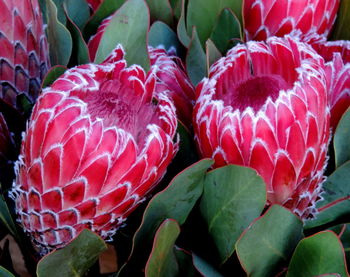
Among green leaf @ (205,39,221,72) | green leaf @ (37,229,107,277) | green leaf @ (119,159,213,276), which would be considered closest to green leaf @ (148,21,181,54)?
green leaf @ (205,39,221,72)

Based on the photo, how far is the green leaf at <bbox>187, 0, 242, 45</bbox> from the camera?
3.34ft

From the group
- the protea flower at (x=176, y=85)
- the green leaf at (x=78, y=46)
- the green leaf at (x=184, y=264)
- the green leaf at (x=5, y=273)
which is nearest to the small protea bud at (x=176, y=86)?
the protea flower at (x=176, y=85)

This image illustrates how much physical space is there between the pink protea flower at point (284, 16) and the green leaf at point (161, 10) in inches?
6.3

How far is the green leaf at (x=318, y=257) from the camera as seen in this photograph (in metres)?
0.73

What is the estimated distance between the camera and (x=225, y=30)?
1000 mm

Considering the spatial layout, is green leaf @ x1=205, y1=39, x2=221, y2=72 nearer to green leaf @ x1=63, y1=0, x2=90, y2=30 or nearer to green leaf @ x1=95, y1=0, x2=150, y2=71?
green leaf @ x1=95, y1=0, x2=150, y2=71

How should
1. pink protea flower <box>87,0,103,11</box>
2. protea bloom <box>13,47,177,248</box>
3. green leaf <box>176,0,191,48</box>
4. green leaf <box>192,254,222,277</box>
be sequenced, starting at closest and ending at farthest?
1. protea bloom <box>13,47,177,248</box>
2. green leaf <box>192,254,222,277</box>
3. green leaf <box>176,0,191,48</box>
4. pink protea flower <box>87,0,103,11</box>

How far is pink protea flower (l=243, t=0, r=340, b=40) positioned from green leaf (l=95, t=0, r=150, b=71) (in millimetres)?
215

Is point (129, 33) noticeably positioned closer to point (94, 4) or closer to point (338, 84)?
point (94, 4)

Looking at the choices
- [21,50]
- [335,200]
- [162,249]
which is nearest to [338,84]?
[335,200]

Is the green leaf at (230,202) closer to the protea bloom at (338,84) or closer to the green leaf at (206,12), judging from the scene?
the protea bloom at (338,84)

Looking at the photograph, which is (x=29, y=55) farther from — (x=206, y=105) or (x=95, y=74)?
(x=206, y=105)

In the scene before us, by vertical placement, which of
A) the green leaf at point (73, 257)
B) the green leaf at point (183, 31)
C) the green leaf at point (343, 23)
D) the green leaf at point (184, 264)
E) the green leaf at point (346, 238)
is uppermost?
the green leaf at point (183, 31)

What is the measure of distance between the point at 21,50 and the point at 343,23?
25.3 inches
